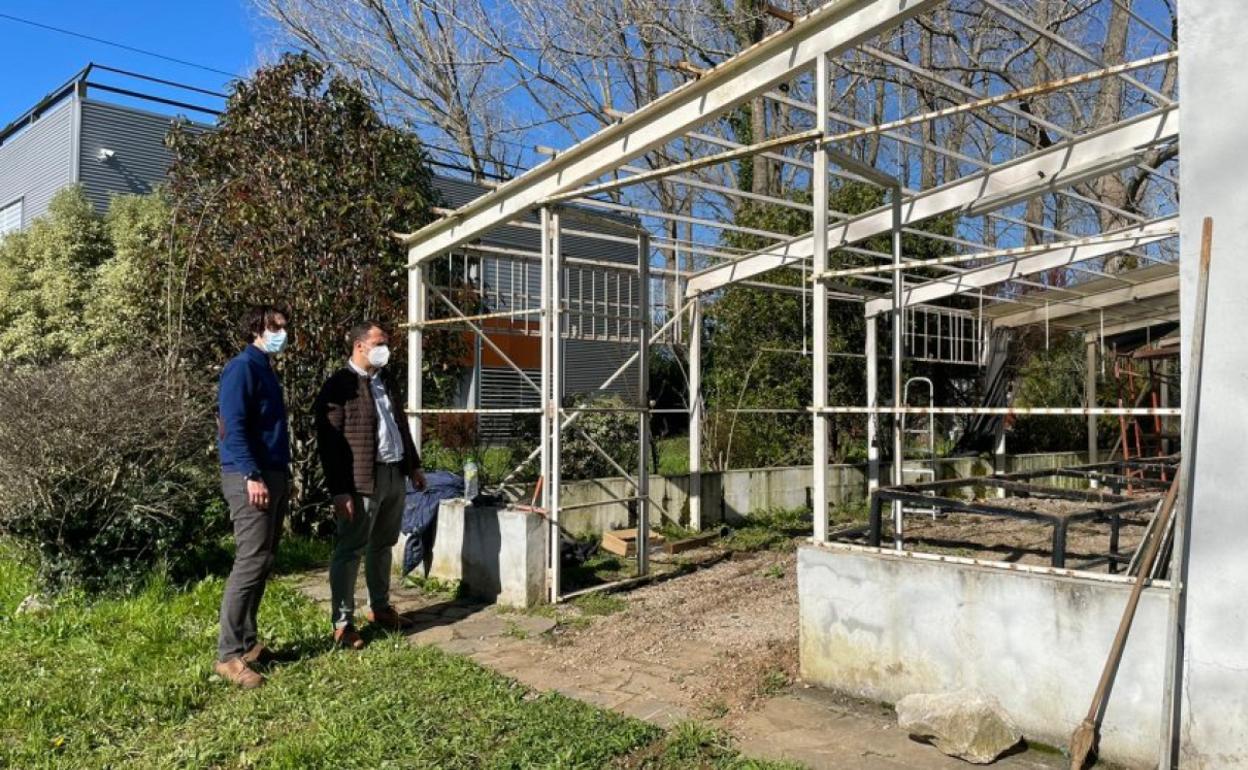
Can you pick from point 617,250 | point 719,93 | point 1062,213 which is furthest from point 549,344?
point 1062,213

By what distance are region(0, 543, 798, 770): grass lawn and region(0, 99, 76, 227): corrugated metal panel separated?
9913 mm

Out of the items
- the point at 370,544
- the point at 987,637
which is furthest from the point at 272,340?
the point at 987,637

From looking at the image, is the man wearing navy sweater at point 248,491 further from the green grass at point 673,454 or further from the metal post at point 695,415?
the green grass at point 673,454

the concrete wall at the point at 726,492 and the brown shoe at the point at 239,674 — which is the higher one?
the concrete wall at the point at 726,492

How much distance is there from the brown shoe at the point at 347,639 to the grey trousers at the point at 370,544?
0.10ft

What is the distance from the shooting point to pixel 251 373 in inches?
181

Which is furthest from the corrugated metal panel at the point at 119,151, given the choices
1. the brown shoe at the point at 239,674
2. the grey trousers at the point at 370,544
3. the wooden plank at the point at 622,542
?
the brown shoe at the point at 239,674

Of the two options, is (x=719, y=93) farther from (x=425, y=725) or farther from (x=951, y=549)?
(x=951, y=549)

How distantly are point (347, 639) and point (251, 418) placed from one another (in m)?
1.40

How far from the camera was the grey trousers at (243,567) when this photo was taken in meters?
4.54

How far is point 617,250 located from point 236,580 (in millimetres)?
16128

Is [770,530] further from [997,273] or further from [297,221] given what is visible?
[297,221]

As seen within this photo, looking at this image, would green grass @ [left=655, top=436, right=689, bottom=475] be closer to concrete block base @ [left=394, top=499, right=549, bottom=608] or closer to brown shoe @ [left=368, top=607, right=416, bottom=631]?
concrete block base @ [left=394, top=499, right=549, bottom=608]

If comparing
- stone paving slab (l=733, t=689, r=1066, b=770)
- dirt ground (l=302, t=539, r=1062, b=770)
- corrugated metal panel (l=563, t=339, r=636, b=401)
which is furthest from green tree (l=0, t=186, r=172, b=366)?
corrugated metal panel (l=563, t=339, r=636, b=401)
